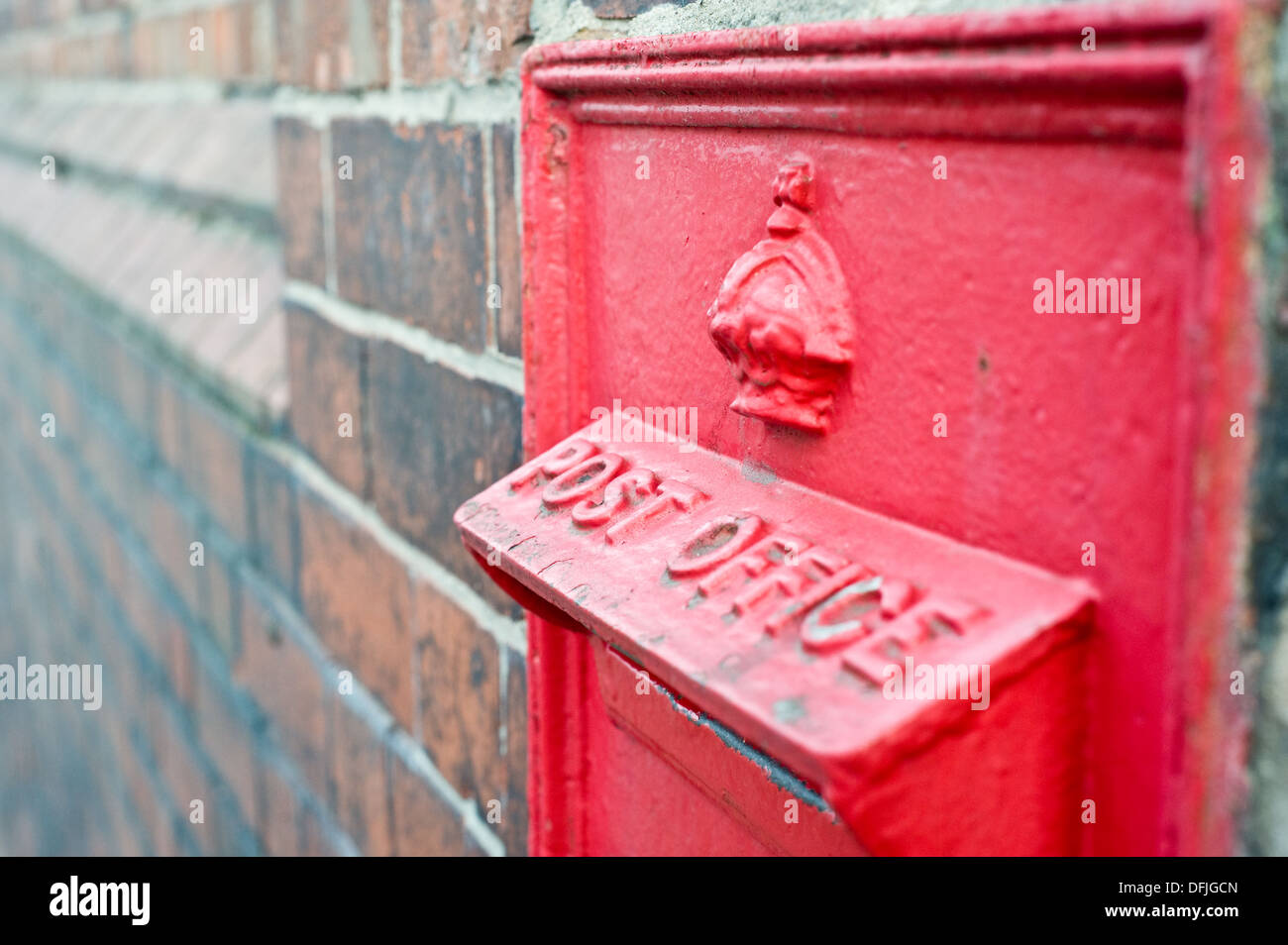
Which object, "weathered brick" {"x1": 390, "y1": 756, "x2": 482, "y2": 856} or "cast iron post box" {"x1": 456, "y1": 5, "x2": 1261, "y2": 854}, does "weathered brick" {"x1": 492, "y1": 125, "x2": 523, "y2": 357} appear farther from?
"weathered brick" {"x1": 390, "y1": 756, "x2": 482, "y2": 856}

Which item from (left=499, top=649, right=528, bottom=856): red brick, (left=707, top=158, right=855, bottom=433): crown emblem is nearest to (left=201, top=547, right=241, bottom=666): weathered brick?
(left=499, top=649, right=528, bottom=856): red brick

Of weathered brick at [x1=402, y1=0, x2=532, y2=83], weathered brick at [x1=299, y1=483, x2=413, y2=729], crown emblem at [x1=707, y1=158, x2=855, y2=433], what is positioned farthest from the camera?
weathered brick at [x1=299, y1=483, x2=413, y2=729]

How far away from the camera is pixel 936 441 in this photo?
1.53ft

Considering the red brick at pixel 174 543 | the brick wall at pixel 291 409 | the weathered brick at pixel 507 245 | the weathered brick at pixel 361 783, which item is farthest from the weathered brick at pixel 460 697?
the red brick at pixel 174 543

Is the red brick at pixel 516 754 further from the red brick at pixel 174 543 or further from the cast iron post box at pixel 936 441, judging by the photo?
the red brick at pixel 174 543

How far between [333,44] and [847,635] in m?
0.82

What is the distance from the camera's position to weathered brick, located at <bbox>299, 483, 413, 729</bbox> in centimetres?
103

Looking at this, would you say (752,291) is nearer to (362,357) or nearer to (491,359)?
(491,359)

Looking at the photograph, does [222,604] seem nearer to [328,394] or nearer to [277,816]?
[277,816]

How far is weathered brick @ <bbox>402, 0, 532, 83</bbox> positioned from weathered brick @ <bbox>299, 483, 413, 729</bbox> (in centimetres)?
40

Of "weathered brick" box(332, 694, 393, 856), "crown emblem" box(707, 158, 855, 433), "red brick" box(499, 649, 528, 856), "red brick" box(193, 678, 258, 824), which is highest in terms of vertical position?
"crown emblem" box(707, 158, 855, 433)

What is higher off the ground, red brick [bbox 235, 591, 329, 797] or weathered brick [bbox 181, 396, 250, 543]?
weathered brick [bbox 181, 396, 250, 543]
